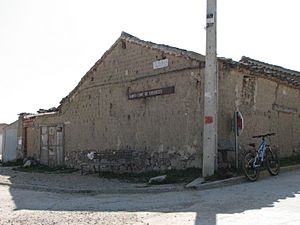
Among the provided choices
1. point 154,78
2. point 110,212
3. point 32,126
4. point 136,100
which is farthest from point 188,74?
point 32,126

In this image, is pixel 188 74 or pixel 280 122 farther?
pixel 280 122

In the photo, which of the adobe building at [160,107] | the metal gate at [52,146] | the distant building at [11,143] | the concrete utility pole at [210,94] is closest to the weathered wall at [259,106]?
the adobe building at [160,107]

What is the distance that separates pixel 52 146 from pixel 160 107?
787 cm

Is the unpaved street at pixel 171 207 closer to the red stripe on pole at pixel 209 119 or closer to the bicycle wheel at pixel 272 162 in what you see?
the bicycle wheel at pixel 272 162

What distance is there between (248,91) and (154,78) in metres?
3.16

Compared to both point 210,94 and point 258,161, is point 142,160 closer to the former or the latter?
point 210,94

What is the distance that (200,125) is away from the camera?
1227cm

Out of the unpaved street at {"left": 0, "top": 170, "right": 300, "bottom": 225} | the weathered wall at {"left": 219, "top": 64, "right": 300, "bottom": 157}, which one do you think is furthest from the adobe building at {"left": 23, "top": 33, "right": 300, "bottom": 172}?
the unpaved street at {"left": 0, "top": 170, "right": 300, "bottom": 225}

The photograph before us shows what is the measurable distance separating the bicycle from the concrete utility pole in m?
0.90

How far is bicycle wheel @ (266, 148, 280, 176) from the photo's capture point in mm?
11367

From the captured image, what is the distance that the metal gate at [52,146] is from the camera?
18.8m

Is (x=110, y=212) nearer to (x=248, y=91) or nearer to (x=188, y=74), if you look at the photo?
(x=188, y=74)

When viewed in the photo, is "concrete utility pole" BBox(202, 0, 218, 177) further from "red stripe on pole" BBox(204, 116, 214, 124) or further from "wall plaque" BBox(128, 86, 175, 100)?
"wall plaque" BBox(128, 86, 175, 100)

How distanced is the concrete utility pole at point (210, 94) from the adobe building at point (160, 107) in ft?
3.58
